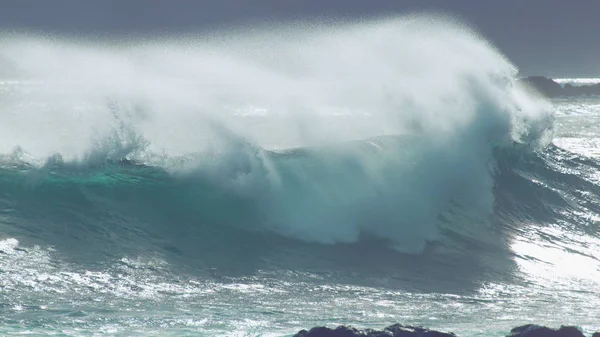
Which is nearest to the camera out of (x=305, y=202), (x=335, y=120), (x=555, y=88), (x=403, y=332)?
(x=403, y=332)

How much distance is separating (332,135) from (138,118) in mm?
3768

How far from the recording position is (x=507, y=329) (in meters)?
14.0

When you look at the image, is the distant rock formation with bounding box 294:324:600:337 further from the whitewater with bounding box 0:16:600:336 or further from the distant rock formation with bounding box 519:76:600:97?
the distant rock formation with bounding box 519:76:600:97

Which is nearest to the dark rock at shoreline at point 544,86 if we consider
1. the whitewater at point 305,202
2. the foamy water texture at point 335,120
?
the foamy water texture at point 335,120

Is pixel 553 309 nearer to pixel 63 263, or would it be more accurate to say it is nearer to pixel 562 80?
pixel 63 263

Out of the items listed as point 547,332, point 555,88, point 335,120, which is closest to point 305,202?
point 335,120

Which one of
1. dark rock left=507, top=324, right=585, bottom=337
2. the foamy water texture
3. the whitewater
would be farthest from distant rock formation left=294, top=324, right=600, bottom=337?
the foamy water texture

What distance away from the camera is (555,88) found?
4841 centimetres

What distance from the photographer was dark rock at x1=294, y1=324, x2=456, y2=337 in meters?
11.7

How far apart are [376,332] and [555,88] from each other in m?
38.4

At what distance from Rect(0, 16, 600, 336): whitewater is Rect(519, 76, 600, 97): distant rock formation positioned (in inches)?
771

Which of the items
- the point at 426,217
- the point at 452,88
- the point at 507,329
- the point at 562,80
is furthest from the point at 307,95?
the point at 562,80

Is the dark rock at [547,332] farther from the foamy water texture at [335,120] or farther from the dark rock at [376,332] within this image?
the foamy water texture at [335,120]

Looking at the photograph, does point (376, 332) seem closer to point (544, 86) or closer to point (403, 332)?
point (403, 332)
